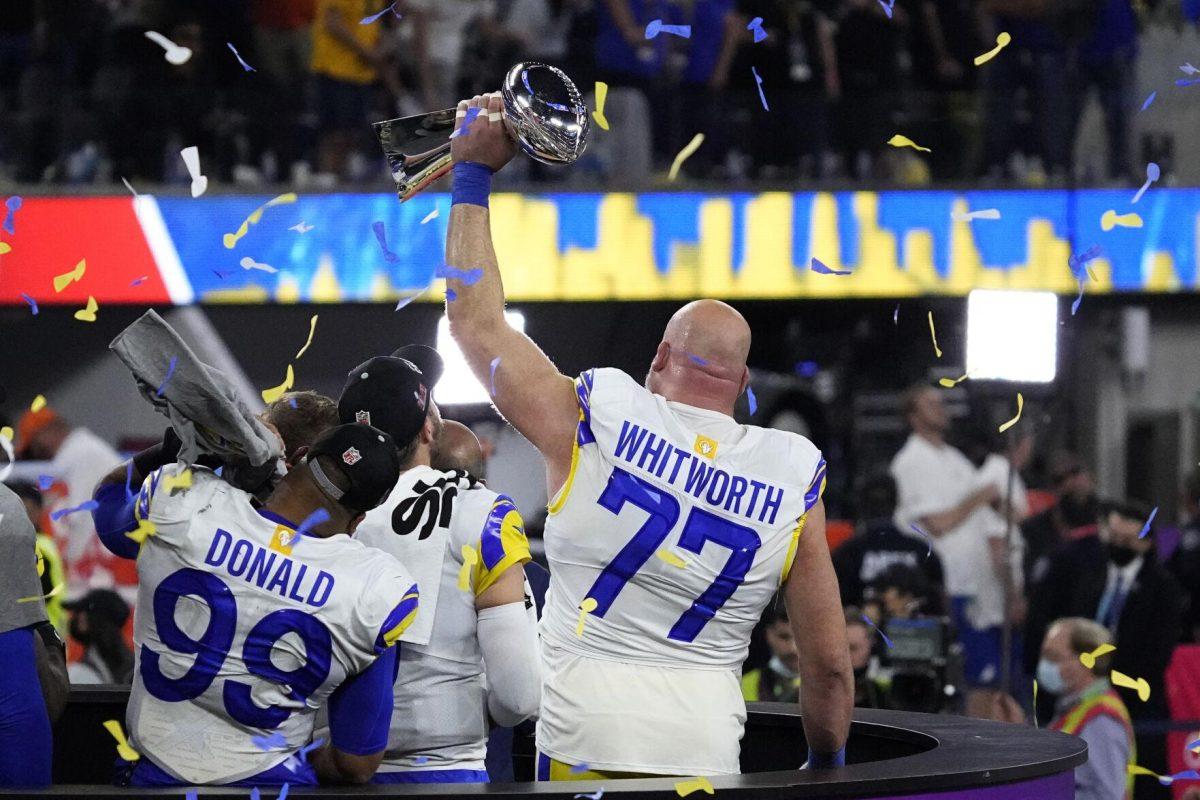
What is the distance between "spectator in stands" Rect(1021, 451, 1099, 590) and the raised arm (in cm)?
602

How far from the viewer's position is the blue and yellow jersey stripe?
11.2ft

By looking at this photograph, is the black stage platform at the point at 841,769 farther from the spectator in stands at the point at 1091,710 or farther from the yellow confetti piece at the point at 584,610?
the spectator in stands at the point at 1091,710

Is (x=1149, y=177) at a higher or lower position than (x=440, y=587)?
higher

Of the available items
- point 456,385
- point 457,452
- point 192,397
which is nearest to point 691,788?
point 192,397

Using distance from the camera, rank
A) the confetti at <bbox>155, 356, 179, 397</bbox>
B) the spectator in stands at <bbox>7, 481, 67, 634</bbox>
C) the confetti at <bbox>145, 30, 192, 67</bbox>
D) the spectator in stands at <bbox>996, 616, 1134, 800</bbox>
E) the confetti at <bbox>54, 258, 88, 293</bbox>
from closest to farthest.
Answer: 1. the confetti at <bbox>155, 356, 179, 397</bbox>
2. the spectator in stands at <bbox>996, 616, 1134, 800</bbox>
3. the spectator in stands at <bbox>7, 481, 67, 634</bbox>
4. the confetti at <bbox>54, 258, 88, 293</bbox>
5. the confetti at <bbox>145, 30, 192, 67</bbox>

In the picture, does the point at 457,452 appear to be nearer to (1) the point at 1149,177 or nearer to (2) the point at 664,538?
(2) the point at 664,538

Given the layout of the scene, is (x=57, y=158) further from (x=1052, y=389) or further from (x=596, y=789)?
(x=596, y=789)

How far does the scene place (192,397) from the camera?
3.12m

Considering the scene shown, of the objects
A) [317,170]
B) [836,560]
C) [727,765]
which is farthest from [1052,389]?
[727,765]

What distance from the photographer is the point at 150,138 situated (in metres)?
10.4

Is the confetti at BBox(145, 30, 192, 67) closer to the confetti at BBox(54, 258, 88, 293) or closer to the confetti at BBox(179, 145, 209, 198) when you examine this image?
the confetti at BBox(179, 145, 209, 198)

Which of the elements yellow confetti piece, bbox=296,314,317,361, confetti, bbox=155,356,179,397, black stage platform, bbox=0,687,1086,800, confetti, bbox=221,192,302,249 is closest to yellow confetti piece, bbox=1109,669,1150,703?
black stage platform, bbox=0,687,1086,800

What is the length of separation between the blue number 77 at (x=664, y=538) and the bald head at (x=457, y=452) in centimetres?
55

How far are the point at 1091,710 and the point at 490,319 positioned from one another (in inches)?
149
